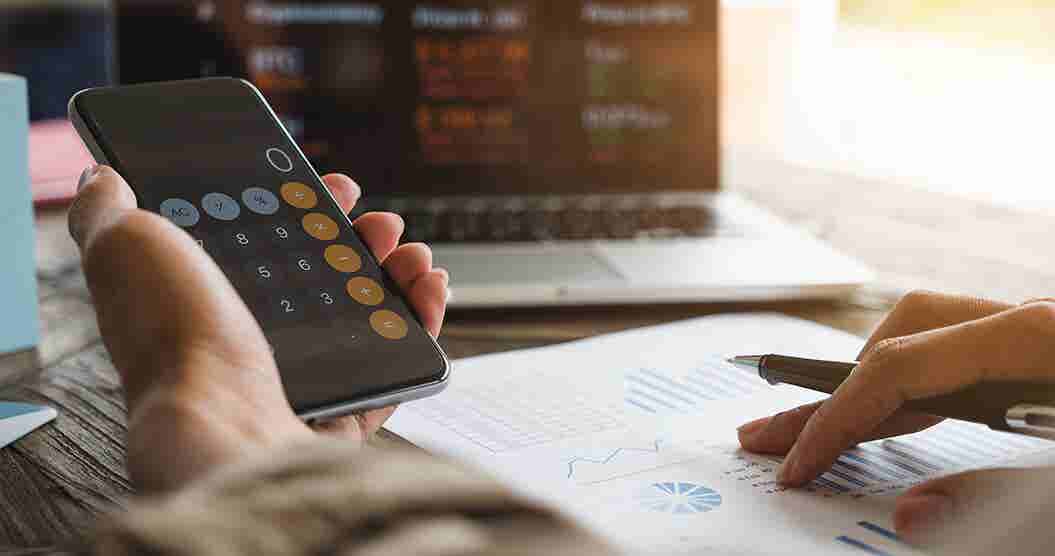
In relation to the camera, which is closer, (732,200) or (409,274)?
(409,274)

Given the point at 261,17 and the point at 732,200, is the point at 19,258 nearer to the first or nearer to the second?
the point at 261,17

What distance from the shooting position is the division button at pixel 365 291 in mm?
588

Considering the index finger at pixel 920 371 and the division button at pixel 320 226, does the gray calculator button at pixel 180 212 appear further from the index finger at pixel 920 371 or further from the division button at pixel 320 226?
the index finger at pixel 920 371

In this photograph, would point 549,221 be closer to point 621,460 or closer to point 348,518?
point 621,460

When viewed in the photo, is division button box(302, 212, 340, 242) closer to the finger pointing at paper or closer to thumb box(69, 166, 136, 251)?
thumb box(69, 166, 136, 251)

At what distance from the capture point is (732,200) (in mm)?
1104

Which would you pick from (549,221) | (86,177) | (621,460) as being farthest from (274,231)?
(549,221)

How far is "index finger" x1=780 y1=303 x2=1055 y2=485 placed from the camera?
0.50m

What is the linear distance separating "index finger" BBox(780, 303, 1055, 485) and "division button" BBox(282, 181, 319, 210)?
283 millimetres

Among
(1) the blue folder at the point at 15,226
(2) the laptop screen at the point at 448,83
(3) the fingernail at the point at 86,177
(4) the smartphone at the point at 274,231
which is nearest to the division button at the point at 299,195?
(4) the smartphone at the point at 274,231

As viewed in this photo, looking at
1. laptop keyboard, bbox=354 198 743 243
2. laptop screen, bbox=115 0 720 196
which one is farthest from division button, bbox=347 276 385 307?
laptop screen, bbox=115 0 720 196

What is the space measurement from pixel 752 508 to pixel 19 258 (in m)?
0.49

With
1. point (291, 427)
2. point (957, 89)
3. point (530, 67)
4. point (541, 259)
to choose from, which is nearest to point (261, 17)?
point (530, 67)

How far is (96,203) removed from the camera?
0.49 meters
